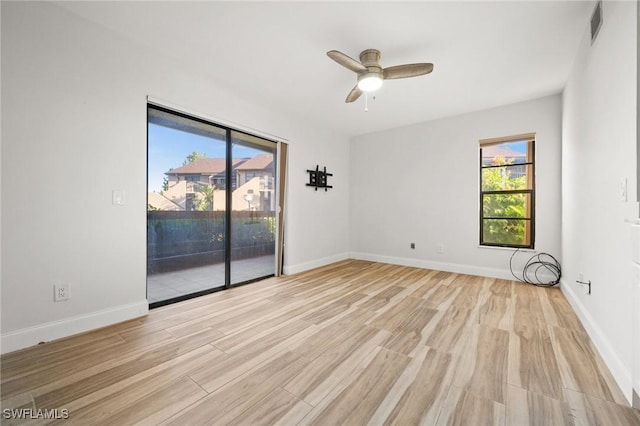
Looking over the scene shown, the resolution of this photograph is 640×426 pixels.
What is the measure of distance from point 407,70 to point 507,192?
2.75 meters

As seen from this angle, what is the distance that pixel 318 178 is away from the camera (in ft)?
15.4

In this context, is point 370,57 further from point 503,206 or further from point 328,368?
point 503,206

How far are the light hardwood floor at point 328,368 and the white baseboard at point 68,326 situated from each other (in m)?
0.07

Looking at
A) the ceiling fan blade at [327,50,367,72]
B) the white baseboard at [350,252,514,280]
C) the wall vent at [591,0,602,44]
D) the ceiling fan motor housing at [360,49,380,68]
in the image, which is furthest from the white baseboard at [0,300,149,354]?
the wall vent at [591,0,602,44]

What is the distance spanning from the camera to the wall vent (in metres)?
1.87

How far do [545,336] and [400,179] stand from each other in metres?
3.23

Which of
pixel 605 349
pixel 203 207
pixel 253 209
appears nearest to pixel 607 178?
pixel 605 349

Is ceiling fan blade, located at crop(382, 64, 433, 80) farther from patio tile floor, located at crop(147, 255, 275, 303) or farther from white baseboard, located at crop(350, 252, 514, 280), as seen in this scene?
white baseboard, located at crop(350, 252, 514, 280)

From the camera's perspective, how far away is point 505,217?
13.0 ft

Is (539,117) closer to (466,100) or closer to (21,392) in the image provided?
(466,100)

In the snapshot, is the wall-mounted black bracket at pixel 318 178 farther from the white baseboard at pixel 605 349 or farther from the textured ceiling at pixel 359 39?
the white baseboard at pixel 605 349

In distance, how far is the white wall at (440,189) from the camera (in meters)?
3.59

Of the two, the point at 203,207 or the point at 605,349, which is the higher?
the point at 203,207

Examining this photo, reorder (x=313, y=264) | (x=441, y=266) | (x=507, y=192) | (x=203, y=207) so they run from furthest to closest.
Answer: (x=313, y=264) → (x=441, y=266) → (x=507, y=192) → (x=203, y=207)
